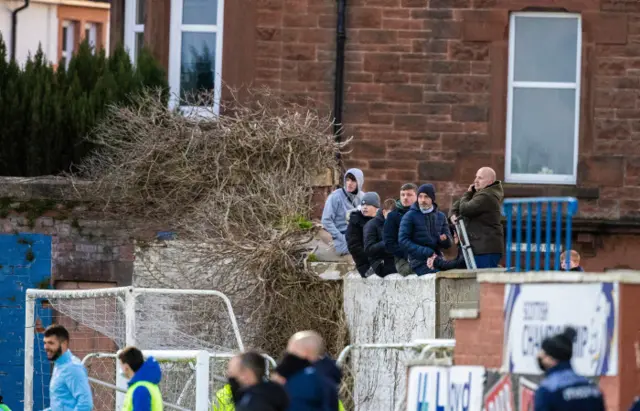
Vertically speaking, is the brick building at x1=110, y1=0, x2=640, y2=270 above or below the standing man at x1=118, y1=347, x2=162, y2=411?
above

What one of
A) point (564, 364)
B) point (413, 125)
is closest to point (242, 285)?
point (413, 125)

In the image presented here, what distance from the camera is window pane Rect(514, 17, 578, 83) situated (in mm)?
23641

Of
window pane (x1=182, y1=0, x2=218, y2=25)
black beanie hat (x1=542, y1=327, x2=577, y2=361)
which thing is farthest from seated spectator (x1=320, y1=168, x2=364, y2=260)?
black beanie hat (x1=542, y1=327, x2=577, y2=361)

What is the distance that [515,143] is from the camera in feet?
77.7

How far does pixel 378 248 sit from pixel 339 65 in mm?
5431

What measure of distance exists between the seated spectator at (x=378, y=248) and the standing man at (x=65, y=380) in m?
4.59

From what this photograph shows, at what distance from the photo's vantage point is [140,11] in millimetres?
26062

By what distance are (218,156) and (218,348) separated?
2.48 m

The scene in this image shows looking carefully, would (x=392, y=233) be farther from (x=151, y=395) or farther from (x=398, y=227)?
(x=151, y=395)

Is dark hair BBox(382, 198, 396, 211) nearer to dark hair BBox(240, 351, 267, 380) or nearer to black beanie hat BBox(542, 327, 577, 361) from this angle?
black beanie hat BBox(542, 327, 577, 361)

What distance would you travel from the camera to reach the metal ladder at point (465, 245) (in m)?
17.5

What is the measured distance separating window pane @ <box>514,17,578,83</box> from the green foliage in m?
4.78

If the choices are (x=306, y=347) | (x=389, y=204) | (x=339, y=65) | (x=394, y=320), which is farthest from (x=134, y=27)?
(x=306, y=347)

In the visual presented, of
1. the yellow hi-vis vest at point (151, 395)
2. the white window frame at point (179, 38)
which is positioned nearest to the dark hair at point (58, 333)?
the yellow hi-vis vest at point (151, 395)
